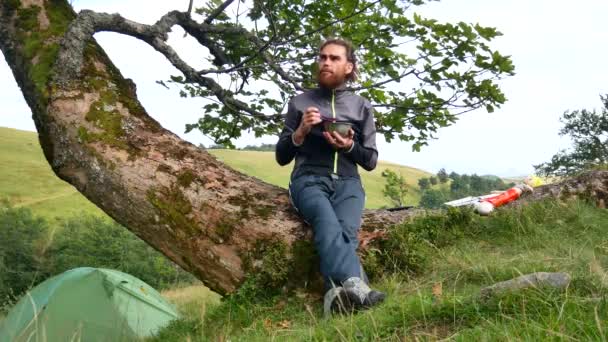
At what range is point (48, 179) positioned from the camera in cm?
11588

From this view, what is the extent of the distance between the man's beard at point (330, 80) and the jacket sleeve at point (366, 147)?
338 millimetres

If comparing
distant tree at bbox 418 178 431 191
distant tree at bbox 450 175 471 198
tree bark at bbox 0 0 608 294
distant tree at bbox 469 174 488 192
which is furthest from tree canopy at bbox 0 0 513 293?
distant tree at bbox 418 178 431 191

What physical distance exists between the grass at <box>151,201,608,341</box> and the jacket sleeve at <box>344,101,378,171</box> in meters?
0.93

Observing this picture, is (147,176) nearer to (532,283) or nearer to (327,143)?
(327,143)

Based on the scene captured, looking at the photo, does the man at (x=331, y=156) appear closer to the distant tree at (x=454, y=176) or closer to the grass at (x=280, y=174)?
the grass at (x=280, y=174)

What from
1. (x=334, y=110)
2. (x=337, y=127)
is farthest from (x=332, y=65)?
(x=337, y=127)

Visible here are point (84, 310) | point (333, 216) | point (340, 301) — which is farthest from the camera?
point (84, 310)

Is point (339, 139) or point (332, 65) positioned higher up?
point (332, 65)

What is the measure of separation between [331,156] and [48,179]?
124877mm

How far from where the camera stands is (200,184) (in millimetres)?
4754

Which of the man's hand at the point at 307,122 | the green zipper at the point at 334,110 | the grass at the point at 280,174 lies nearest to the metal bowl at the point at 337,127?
the man's hand at the point at 307,122

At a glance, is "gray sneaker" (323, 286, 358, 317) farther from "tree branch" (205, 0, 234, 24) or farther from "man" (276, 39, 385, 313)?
"tree branch" (205, 0, 234, 24)

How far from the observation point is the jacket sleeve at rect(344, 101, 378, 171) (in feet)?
15.0

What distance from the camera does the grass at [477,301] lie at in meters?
2.49
